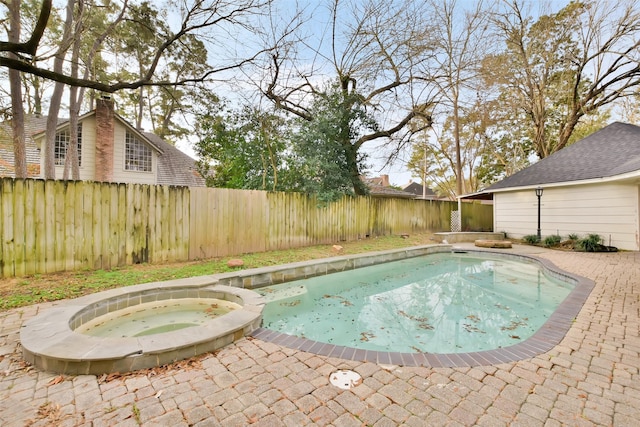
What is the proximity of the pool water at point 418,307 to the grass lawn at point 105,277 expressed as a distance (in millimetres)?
1081

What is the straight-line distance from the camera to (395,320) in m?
3.80

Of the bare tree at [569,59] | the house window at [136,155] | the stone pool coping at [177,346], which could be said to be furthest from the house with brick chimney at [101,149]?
the bare tree at [569,59]

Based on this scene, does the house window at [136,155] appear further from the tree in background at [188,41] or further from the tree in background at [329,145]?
the tree in background at [329,145]

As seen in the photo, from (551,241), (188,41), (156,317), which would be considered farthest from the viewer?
(551,241)

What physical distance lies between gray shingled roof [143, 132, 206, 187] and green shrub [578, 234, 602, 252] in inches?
534

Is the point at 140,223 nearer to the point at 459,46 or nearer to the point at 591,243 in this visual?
the point at 591,243

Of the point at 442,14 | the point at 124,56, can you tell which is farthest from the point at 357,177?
the point at 124,56

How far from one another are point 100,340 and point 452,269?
690cm

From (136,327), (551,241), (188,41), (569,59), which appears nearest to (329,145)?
(188,41)

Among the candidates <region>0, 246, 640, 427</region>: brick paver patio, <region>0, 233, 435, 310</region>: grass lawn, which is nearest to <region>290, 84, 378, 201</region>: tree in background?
<region>0, 233, 435, 310</region>: grass lawn

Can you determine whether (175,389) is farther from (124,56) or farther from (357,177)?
(124,56)

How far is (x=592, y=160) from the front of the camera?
9281 mm

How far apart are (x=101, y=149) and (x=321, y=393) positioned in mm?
12035

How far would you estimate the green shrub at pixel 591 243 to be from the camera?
8070 mm
